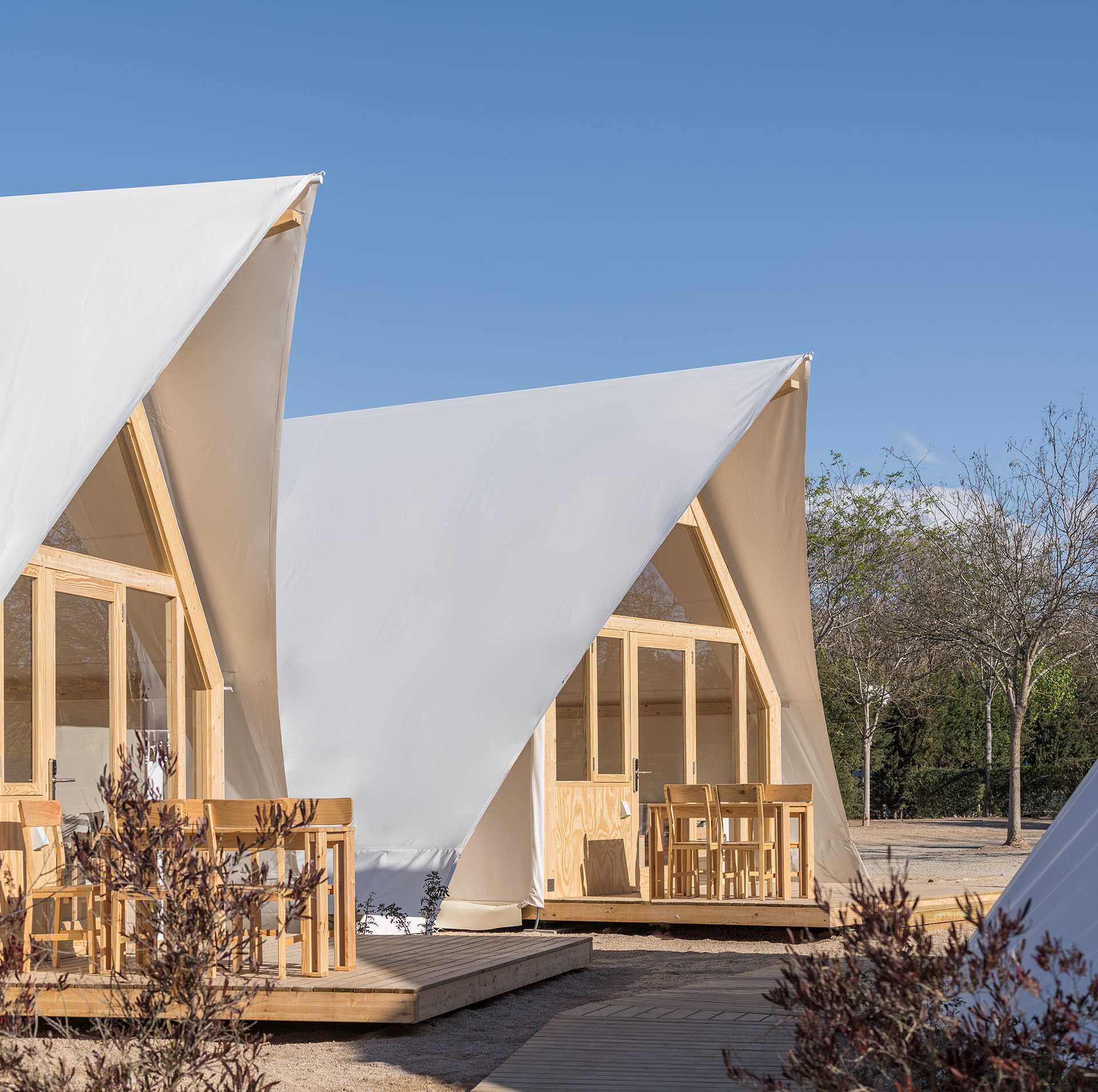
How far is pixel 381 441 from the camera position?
1171 centimetres

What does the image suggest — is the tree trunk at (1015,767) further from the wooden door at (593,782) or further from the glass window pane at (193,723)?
the glass window pane at (193,723)

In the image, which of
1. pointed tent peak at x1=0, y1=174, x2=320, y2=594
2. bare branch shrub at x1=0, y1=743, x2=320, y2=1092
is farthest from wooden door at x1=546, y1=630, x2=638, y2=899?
bare branch shrub at x1=0, y1=743, x2=320, y2=1092

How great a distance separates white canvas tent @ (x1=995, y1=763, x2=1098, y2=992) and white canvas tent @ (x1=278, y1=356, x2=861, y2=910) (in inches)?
176

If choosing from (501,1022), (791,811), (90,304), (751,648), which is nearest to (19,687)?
(90,304)

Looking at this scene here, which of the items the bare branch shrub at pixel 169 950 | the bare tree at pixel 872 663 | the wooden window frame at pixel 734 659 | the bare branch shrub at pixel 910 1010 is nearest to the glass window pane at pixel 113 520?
the wooden window frame at pixel 734 659

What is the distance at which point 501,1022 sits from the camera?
6215 mm

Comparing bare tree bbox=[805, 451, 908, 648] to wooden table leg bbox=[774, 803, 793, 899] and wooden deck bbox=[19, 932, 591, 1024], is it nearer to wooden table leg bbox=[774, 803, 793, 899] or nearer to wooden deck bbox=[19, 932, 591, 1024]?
wooden table leg bbox=[774, 803, 793, 899]

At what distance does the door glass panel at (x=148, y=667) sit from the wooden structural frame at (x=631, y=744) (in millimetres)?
2802

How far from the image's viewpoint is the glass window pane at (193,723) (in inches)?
338

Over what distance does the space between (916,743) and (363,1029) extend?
18.3 metres

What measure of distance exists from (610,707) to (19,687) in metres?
4.69

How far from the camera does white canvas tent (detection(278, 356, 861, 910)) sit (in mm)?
8891

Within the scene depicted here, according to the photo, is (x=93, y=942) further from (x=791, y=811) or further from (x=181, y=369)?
(x=791, y=811)

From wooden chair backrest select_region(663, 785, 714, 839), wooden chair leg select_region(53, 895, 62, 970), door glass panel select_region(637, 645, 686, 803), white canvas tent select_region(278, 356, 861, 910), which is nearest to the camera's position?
wooden chair leg select_region(53, 895, 62, 970)
